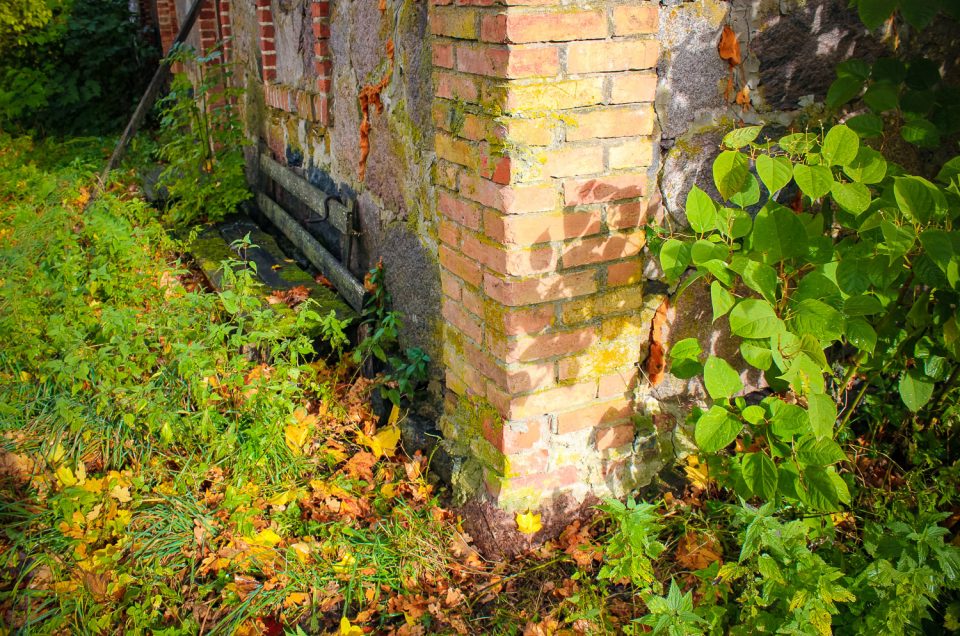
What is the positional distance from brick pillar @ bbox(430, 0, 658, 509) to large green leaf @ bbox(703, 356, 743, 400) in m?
0.41

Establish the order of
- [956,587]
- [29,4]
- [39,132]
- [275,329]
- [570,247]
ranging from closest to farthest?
[956,587] < [570,247] < [275,329] < [29,4] < [39,132]

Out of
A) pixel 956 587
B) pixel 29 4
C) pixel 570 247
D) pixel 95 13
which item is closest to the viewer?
pixel 956 587

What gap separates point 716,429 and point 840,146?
799 millimetres

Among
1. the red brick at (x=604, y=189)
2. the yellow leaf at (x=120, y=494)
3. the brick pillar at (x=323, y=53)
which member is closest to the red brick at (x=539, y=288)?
the red brick at (x=604, y=189)

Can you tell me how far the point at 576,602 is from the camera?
2.14 metres

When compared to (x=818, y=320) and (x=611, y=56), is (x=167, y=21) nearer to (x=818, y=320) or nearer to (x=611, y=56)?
(x=611, y=56)

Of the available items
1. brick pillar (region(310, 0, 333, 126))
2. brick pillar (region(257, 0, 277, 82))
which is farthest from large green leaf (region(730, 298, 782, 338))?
brick pillar (region(257, 0, 277, 82))

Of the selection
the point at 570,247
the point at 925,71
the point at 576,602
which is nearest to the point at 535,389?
the point at 570,247

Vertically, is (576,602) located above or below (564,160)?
below

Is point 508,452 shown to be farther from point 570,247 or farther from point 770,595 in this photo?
point 770,595

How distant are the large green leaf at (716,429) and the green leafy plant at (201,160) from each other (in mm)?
4003

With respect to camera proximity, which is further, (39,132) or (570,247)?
(39,132)

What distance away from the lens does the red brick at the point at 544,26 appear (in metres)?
1.87

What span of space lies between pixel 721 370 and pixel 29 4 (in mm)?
8841
